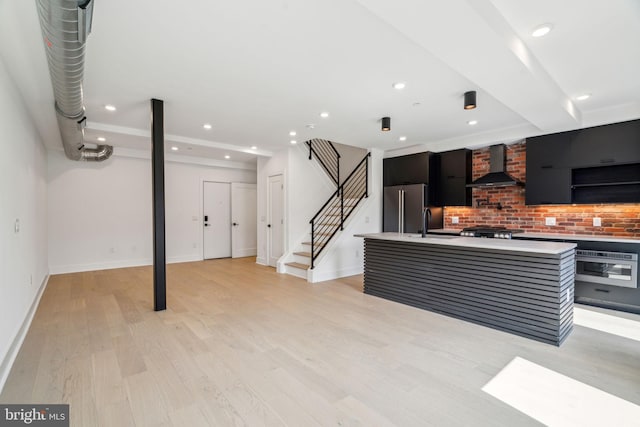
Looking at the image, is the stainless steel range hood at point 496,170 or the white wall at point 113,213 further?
the white wall at point 113,213

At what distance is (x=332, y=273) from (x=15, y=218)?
4.45 meters

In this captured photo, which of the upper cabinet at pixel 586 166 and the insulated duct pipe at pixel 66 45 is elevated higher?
the insulated duct pipe at pixel 66 45

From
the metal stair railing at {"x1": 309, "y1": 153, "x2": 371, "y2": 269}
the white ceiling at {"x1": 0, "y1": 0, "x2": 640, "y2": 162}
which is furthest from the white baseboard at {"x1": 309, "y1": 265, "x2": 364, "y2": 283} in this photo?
the white ceiling at {"x1": 0, "y1": 0, "x2": 640, "y2": 162}

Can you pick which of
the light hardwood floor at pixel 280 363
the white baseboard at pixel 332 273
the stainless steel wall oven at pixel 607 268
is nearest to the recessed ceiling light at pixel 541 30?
the light hardwood floor at pixel 280 363

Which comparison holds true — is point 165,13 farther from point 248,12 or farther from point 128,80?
point 128,80

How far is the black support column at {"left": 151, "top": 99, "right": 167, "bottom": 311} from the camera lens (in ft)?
12.4

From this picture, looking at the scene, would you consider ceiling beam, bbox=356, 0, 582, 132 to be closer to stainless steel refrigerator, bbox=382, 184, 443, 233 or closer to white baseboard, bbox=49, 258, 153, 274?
stainless steel refrigerator, bbox=382, 184, 443, 233

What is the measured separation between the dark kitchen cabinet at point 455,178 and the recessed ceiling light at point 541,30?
345 cm

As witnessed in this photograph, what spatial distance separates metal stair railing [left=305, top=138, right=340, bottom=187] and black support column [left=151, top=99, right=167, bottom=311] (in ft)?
12.4

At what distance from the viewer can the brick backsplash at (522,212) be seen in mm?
4285

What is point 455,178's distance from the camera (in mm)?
5824

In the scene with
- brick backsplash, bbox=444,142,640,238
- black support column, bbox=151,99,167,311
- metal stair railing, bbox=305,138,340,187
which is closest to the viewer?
black support column, bbox=151,99,167,311

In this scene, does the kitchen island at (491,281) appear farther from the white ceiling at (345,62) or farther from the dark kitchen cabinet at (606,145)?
the dark kitchen cabinet at (606,145)

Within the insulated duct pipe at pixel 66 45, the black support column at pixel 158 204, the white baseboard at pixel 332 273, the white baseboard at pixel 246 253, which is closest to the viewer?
the insulated duct pipe at pixel 66 45
